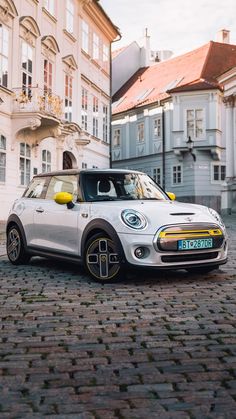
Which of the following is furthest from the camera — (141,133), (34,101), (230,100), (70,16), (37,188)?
(141,133)

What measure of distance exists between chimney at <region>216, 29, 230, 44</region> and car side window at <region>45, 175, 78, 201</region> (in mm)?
41697

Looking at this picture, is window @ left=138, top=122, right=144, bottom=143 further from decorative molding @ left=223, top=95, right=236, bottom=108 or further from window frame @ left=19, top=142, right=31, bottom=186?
window frame @ left=19, top=142, right=31, bottom=186

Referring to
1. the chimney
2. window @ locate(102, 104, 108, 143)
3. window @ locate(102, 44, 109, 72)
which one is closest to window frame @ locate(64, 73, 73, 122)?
window @ locate(102, 104, 108, 143)

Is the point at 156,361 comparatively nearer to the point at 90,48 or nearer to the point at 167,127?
the point at 90,48

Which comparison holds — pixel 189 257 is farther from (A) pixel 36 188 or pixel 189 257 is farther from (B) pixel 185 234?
(A) pixel 36 188

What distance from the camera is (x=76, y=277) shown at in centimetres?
711

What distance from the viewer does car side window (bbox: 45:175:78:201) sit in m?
7.53

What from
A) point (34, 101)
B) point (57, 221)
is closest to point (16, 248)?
point (57, 221)

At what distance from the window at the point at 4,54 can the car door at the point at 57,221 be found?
1147cm

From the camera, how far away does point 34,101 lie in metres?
19.1

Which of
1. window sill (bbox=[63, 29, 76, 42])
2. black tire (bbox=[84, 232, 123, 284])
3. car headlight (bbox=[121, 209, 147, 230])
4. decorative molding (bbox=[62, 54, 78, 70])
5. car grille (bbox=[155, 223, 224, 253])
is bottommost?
black tire (bbox=[84, 232, 123, 284])

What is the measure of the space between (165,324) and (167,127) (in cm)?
3631

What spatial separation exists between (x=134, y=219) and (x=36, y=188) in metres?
2.63

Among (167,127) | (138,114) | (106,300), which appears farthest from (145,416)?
(138,114)
